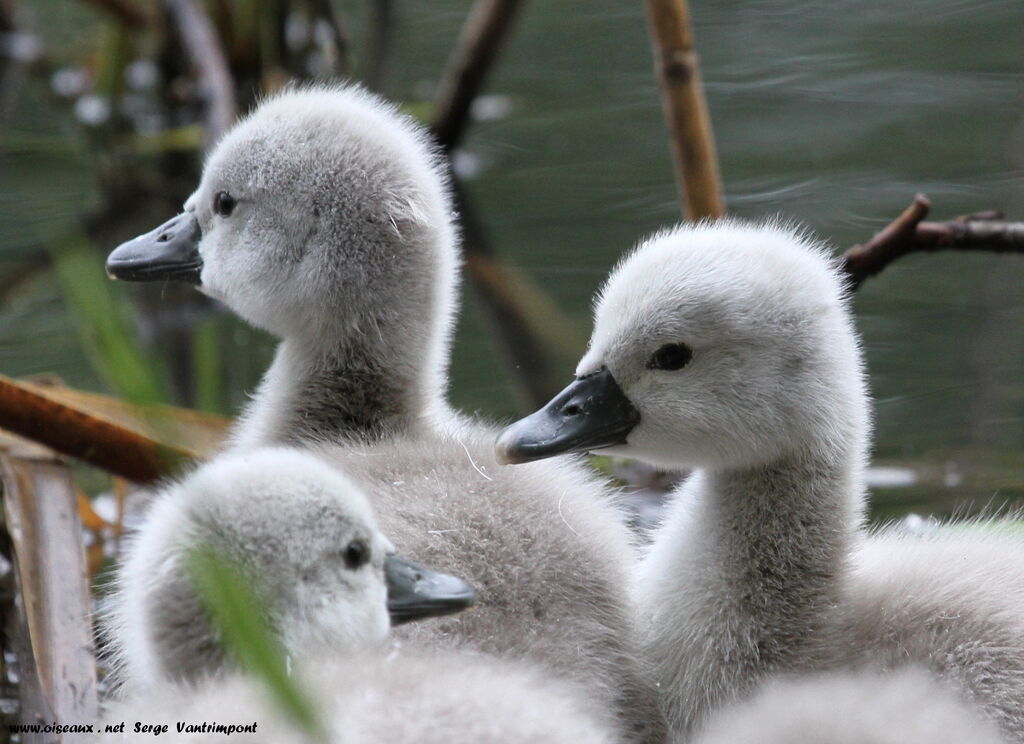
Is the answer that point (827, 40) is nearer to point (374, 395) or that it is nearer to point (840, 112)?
point (840, 112)

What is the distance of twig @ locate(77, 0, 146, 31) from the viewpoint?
6.15 metres

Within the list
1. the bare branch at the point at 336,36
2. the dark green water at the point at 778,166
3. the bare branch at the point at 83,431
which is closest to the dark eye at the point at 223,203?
the bare branch at the point at 83,431

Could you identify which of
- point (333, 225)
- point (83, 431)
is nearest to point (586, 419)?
point (333, 225)

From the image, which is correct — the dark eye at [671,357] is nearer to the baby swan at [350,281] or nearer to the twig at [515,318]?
the baby swan at [350,281]

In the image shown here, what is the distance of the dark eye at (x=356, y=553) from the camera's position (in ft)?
7.41

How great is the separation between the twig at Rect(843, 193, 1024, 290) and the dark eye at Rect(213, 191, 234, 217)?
1244 millimetres

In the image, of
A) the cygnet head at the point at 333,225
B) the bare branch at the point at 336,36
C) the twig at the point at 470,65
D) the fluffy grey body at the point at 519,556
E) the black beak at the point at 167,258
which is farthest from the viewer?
the bare branch at the point at 336,36

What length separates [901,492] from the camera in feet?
12.5

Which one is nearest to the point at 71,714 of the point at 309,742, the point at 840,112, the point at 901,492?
the point at 309,742

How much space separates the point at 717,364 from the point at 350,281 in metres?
0.76

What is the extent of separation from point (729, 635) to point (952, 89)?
13.9 feet

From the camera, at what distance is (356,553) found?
2.27m

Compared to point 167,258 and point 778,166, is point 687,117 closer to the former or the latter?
point 167,258

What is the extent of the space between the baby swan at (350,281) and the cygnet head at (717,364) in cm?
16
